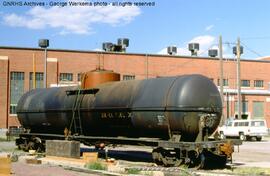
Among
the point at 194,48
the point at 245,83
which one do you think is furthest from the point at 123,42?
the point at 245,83

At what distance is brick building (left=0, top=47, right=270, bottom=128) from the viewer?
189 feet

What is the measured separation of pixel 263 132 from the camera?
41500 mm

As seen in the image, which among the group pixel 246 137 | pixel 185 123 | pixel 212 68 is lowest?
pixel 246 137

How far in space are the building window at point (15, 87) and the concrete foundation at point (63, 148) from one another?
36.3 m

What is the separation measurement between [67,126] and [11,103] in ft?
121

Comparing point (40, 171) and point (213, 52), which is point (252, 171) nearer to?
point (40, 171)

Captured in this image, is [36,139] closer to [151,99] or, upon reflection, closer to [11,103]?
[151,99]

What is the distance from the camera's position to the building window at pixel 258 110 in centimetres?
6488

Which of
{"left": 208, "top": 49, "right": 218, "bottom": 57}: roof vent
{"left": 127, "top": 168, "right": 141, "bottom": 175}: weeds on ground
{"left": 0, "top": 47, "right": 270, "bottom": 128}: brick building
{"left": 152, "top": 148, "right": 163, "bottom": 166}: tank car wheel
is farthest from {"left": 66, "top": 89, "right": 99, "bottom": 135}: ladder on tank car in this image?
{"left": 208, "top": 49, "right": 218, "bottom": 57}: roof vent

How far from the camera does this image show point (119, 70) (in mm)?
63844

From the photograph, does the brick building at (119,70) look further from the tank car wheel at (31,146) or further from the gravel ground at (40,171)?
the gravel ground at (40,171)

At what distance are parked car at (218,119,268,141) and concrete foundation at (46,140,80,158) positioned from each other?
2142cm

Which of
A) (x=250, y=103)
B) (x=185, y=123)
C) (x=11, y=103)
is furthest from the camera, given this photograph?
(x=250, y=103)

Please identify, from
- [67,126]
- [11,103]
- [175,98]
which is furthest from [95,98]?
[11,103]
